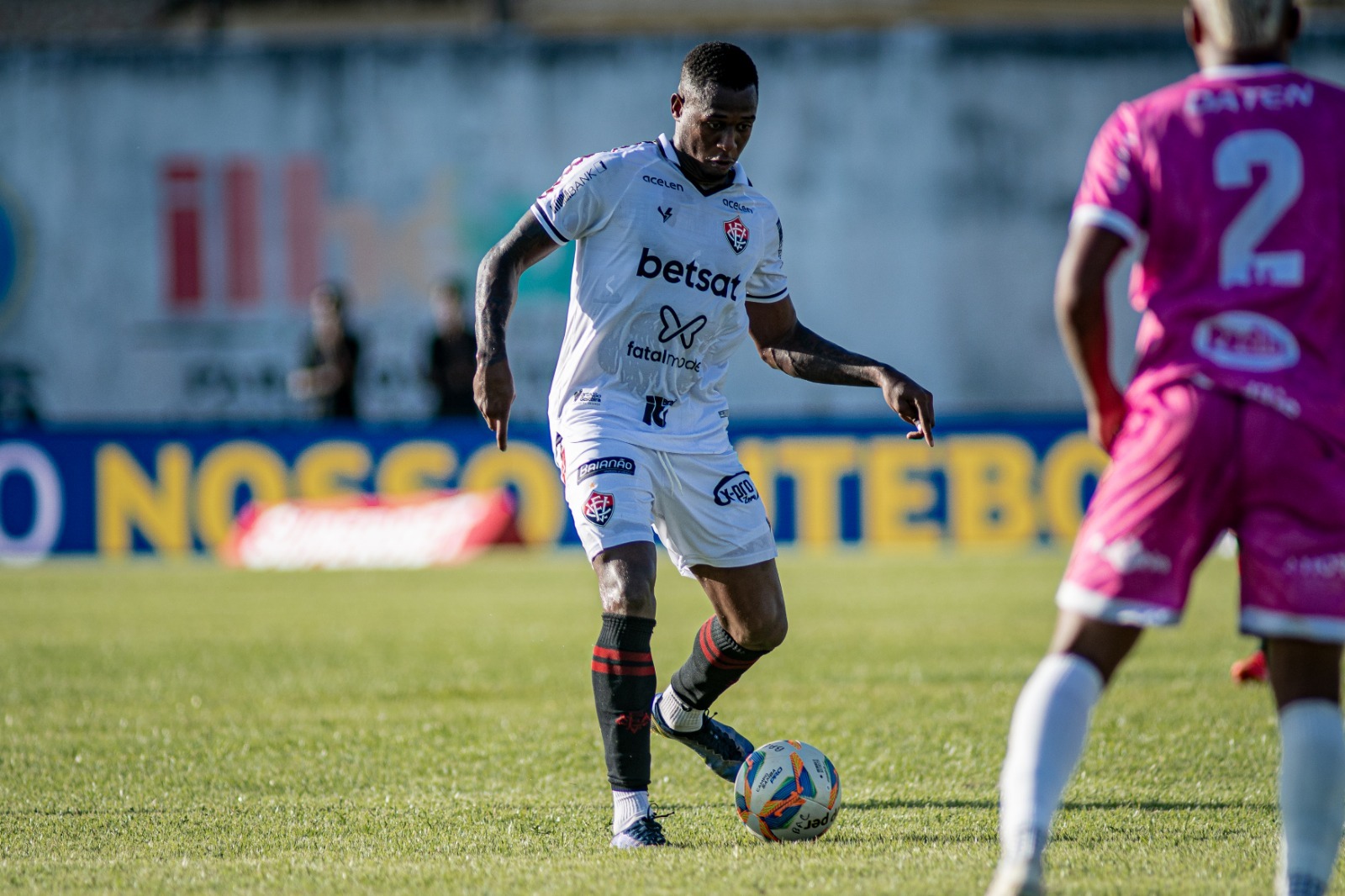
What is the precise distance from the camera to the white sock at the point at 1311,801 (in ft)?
11.4

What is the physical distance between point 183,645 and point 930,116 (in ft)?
46.8

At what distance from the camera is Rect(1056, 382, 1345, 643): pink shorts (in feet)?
11.3

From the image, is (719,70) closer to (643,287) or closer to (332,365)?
(643,287)

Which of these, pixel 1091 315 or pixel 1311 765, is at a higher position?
pixel 1091 315

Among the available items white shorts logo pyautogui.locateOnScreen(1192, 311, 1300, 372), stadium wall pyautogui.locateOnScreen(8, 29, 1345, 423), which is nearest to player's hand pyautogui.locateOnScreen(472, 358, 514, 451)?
white shorts logo pyautogui.locateOnScreen(1192, 311, 1300, 372)

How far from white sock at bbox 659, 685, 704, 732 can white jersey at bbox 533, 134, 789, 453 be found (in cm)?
97

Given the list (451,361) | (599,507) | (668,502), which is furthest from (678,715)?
(451,361)

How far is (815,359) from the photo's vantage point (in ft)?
18.8

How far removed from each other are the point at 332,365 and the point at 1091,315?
1386 centimetres

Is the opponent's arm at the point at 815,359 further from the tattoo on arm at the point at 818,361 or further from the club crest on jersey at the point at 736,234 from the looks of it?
the club crest on jersey at the point at 736,234

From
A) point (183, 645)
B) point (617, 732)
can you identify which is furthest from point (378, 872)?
point (183, 645)

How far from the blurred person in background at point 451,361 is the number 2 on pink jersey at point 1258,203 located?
42.1ft

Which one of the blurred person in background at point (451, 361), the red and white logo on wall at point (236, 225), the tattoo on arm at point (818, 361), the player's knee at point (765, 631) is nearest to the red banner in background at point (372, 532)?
the blurred person in background at point (451, 361)

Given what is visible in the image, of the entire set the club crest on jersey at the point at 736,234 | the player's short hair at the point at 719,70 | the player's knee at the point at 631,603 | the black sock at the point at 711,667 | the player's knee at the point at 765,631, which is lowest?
the black sock at the point at 711,667
